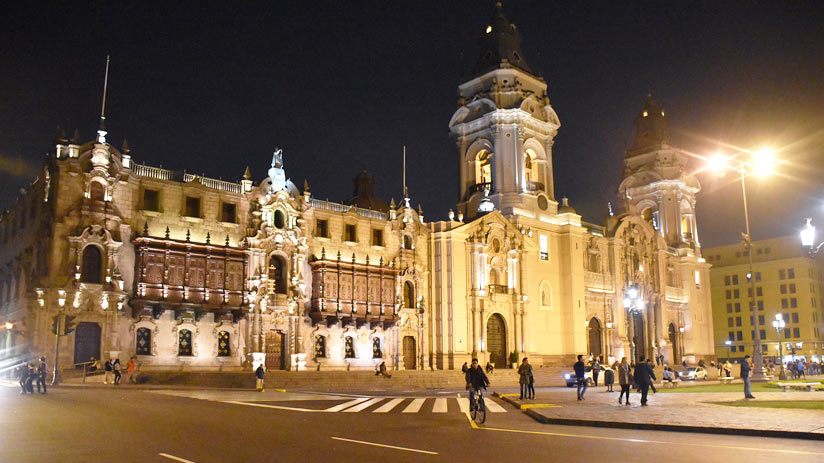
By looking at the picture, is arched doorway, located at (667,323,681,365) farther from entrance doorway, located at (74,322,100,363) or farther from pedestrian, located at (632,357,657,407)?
entrance doorway, located at (74,322,100,363)

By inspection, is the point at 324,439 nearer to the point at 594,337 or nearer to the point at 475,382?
the point at 475,382

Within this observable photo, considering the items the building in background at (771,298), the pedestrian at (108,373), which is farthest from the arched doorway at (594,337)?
the pedestrian at (108,373)

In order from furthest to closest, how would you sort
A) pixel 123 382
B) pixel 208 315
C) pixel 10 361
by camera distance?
pixel 208 315, pixel 10 361, pixel 123 382

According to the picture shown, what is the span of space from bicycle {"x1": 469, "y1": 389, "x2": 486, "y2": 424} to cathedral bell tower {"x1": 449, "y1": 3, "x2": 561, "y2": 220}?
39562 mm

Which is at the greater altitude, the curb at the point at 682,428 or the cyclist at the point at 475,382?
the cyclist at the point at 475,382

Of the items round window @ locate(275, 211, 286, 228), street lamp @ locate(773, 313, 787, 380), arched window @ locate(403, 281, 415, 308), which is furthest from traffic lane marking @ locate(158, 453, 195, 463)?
arched window @ locate(403, 281, 415, 308)

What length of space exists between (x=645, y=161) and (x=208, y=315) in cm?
5383

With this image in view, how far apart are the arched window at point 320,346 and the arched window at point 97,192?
16222mm

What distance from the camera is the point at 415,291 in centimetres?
5472

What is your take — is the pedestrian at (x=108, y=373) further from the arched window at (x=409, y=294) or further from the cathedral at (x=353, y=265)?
the arched window at (x=409, y=294)

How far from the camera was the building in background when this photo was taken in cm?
9706

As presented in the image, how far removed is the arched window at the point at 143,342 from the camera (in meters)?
41.2

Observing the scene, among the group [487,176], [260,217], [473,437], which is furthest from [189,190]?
[473,437]

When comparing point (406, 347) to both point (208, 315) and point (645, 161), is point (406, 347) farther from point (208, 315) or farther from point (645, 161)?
point (645, 161)
